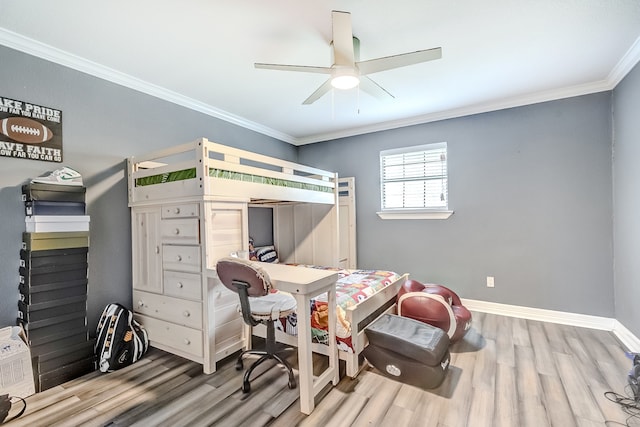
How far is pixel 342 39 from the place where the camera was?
187 centimetres

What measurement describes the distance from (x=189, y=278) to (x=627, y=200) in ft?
13.1

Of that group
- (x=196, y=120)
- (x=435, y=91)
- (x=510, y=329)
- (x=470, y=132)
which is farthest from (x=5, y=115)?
(x=510, y=329)

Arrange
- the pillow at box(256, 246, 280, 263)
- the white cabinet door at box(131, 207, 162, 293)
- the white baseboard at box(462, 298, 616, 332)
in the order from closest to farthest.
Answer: the white cabinet door at box(131, 207, 162, 293) → the white baseboard at box(462, 298, 616, 332) → the pillow at box(256, 246, 280, 263)

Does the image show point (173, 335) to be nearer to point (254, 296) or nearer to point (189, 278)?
point (189, 278)

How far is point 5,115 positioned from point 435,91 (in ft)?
12.4

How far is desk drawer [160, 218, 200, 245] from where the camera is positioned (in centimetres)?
225

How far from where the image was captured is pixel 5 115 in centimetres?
209

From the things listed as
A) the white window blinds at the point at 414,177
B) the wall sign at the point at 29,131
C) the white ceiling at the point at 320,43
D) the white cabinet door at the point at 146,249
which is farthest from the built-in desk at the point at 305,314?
the white window blinds at the point at 414,177

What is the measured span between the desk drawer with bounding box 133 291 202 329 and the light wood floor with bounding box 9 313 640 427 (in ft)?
1.21

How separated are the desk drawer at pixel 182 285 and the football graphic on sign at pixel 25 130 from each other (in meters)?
1.42

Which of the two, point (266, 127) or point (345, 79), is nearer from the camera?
point (345, 79)

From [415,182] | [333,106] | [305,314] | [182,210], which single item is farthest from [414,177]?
[182,210]

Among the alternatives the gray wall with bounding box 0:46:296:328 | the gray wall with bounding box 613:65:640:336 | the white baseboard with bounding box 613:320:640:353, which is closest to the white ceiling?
the gray wall with bounding box 0:46:296:328

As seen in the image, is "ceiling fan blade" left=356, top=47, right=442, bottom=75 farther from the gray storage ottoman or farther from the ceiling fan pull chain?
the gray storage ottoman
